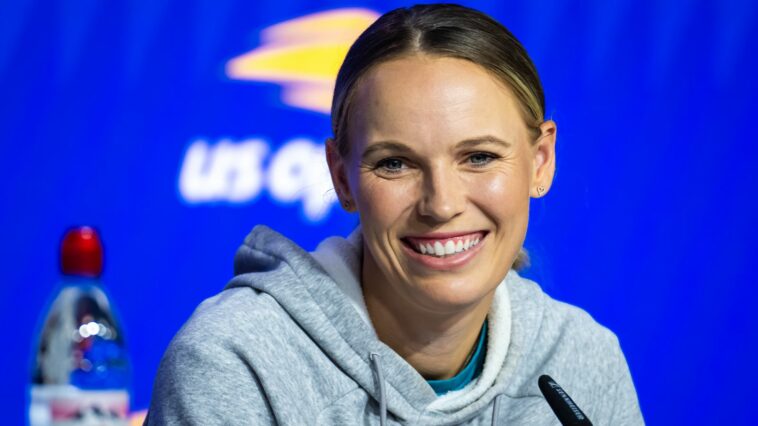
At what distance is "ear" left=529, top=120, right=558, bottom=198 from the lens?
1.35 m

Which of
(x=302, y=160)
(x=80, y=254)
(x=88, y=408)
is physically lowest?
(x=88, y=408)

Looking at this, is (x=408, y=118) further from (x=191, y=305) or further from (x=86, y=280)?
A: (x=191, y=305)

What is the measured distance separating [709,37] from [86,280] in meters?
1.90

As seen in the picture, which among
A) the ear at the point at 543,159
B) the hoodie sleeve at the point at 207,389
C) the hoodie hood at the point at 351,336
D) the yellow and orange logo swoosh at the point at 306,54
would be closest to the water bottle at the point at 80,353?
the hoodie sleeve at the point at 207,389

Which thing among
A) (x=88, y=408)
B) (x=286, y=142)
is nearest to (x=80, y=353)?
(x=88, y=408)

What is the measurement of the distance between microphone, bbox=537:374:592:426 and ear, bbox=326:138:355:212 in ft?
1.17

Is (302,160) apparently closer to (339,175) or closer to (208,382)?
(339,175)

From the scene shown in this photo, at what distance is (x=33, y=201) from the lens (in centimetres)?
222

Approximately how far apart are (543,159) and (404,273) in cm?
24

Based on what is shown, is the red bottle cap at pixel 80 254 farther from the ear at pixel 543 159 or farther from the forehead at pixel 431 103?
the ear at pixel 543 159

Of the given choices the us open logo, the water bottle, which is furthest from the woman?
the us open logo

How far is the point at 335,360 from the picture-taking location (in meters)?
1.29

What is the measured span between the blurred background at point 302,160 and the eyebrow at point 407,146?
1018 millimetres

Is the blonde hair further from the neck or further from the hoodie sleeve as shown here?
the hoodie sleeve
